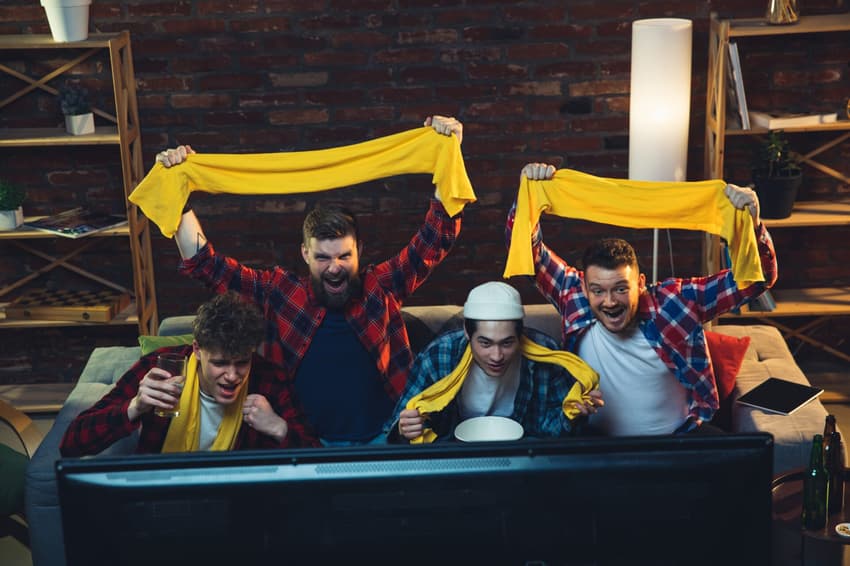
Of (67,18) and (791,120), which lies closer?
(67,18)

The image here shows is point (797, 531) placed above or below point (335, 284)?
below

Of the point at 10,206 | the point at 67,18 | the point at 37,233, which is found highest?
the point at 67,18

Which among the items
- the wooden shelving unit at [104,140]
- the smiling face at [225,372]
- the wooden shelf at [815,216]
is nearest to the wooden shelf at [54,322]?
the wooden shelving unit at [104,140]

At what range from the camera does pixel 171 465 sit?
4.51 ft

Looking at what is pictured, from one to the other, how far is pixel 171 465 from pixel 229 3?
3401 millimetres

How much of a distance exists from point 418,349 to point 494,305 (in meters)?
0.97

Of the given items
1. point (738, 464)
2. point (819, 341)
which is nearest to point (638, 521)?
point (738, 464)

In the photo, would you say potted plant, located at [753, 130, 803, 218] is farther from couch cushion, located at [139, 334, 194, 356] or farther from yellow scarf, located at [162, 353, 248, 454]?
yellow scarf, located at [162, 353, 248, 454]

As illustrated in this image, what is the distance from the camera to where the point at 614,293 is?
Answer: 3.12 m

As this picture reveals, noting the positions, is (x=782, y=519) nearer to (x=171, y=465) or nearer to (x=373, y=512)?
(x=373, y=512)

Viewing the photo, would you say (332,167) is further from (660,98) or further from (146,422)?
(660,98)

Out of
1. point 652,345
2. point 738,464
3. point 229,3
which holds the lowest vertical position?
point 652,345

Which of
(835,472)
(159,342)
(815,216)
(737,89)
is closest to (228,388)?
(159,342)

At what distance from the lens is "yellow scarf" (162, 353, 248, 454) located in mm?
2719
